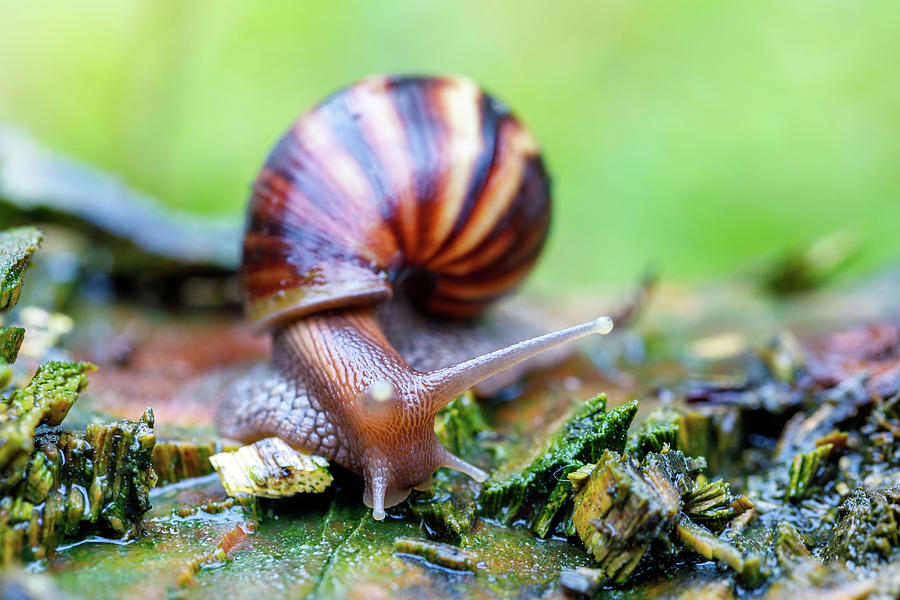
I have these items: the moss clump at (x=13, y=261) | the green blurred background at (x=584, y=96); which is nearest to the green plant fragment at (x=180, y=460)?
the moss clump at (x=13, y=261)

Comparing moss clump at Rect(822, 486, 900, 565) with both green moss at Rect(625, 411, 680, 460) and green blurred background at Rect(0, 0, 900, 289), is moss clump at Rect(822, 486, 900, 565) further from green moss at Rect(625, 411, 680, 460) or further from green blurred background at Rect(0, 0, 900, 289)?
green blurred background at Rect(0, 0, 900, 289)

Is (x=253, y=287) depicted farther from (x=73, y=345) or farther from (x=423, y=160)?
(x=73, y=345)

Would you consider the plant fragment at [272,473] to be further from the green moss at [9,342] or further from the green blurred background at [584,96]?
the green blurred background at [584,96]

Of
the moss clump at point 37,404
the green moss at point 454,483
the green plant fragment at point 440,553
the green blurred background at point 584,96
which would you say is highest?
the green blurred background at point 584,96

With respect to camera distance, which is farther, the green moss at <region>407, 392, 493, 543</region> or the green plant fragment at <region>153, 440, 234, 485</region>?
the green plant fragment at <region>153, 440, 234, 485</region>

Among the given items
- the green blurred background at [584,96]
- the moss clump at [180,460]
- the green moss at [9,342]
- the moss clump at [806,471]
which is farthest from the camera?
the green blurred background at [584,96]

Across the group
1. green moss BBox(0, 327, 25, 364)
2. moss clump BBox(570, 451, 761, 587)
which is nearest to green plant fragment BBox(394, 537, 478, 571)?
moss clump BBox(570, 451, 761, 587)

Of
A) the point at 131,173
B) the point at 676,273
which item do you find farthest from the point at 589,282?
the point at 131,173
